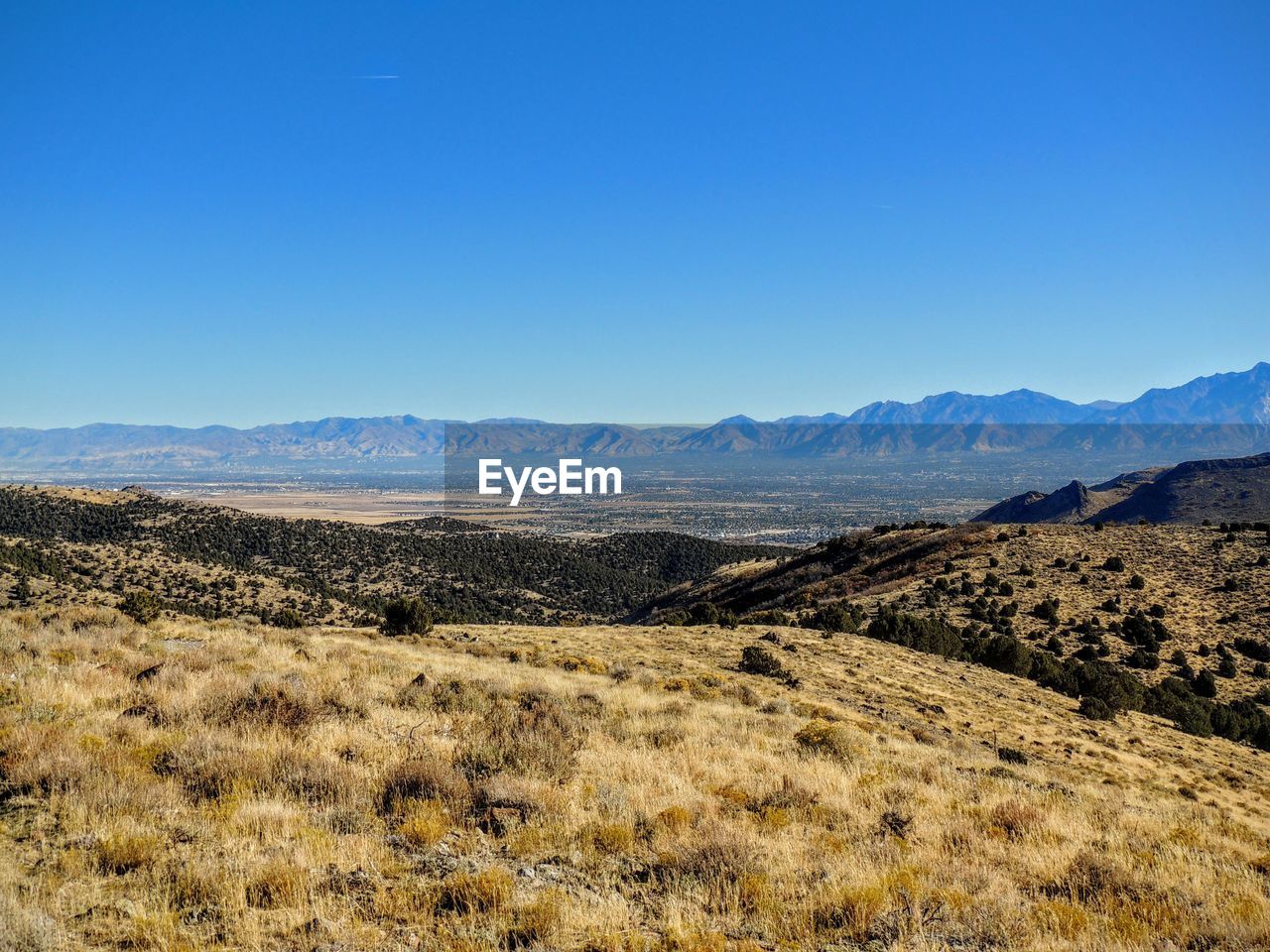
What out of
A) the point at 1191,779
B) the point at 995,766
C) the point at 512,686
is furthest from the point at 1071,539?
the point at 512,686

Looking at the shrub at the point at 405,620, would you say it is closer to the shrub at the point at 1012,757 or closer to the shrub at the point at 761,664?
the shrub at the point at 761,664

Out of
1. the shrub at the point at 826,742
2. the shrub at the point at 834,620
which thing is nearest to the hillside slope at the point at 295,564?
the shrub at the point at 834,620

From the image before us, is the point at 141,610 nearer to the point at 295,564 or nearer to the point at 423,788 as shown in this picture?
the point at 423,788

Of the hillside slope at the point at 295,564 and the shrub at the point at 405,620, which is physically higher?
the shrub at the point at 405,620

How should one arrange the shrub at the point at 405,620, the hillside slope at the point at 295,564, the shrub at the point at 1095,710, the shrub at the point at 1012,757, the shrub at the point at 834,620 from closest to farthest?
the shrub at the point at 1012,757, the shrub at the point at 1095,710, the shrub at the point at 405,620, the shrub at the point at 834,620, the hillside slope at the point at 295,564

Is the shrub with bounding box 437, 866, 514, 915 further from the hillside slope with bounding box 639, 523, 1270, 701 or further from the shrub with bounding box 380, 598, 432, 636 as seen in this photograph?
the hillside slope with bounding box 639, 523, 1270, 701

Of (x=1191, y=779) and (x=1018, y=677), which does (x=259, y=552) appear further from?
(x=1191, y=779)

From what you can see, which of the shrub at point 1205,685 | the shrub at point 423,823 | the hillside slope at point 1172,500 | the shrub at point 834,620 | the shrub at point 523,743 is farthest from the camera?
the hillside slope at point 1172,500

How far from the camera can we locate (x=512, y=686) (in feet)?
44.9

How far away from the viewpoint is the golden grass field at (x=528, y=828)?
5359 mm

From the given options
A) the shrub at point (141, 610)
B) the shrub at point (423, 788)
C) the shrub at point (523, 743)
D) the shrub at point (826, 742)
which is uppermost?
the shrub at point (423, 788)

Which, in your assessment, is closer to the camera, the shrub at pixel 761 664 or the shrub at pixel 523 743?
the shrub at pixel 523 743

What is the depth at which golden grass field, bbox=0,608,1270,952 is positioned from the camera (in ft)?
17.6

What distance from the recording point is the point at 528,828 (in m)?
7.08
